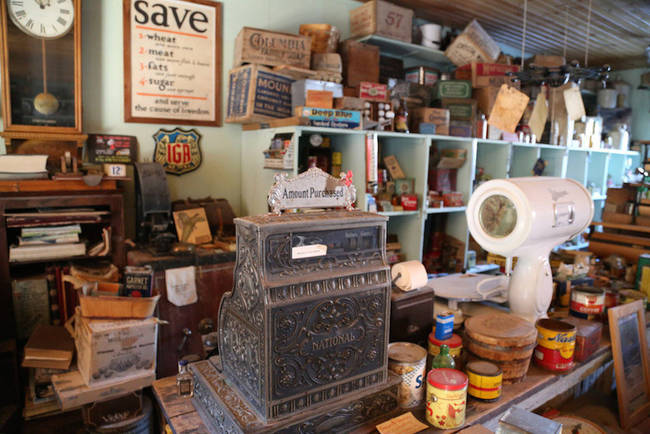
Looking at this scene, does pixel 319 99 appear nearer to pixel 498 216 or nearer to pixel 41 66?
pixel 498 216

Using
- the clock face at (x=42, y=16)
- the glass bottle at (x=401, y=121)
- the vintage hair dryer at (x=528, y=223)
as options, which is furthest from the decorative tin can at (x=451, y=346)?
the clock face at (x=42, y=16)

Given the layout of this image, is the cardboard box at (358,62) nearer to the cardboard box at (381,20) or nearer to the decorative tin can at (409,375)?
the cardboard box at (381,20)

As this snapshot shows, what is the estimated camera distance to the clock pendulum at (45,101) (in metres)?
2.53

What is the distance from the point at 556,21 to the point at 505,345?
3989 millimetres

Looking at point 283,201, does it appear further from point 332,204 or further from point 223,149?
point 223,149

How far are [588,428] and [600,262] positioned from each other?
1.92 meters

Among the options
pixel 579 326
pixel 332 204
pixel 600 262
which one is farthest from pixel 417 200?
pixel 332 204

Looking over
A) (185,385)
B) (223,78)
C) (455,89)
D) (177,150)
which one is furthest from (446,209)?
(185,385)

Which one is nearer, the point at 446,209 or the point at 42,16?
the point at 42,16

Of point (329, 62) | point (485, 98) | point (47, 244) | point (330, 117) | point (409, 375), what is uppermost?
point (329, 62)

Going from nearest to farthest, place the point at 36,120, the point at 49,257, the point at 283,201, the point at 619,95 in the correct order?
the point at 283,201 → the point at 49,257 → the point at 36,120 → the point at 619,95

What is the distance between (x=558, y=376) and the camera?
1.57 meters

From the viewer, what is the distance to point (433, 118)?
3.51 meters

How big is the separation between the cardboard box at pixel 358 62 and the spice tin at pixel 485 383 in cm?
247
